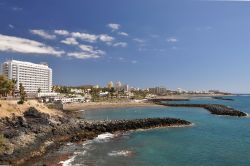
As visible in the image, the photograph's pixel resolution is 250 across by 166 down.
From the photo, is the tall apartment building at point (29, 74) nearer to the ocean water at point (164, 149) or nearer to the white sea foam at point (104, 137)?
the white sea foam at point (104, 137)

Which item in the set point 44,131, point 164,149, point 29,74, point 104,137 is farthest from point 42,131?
point 29,74

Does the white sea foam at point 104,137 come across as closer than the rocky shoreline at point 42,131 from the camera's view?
No

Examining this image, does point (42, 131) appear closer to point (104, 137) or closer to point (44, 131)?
point (44, 131)

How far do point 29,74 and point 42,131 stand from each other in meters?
109

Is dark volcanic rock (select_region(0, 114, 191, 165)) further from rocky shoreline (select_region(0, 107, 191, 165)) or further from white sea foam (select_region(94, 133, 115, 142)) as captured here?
white sea foam (select_region(94, 133, 115, 142))

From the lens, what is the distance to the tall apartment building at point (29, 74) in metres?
142

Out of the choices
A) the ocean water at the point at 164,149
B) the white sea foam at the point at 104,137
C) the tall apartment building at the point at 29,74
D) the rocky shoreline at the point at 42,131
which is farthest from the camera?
the tall apartment building at the point at 29,74

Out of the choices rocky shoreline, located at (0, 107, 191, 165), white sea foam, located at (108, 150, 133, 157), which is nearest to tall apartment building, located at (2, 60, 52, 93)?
rocky shoreline, located at (0, 107, 191, 165)

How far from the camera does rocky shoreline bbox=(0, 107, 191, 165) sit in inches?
1430

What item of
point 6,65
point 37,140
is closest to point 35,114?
point 37,140

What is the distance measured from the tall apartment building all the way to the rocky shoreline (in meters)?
90.6

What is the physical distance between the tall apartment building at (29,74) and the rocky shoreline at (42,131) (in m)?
90.6

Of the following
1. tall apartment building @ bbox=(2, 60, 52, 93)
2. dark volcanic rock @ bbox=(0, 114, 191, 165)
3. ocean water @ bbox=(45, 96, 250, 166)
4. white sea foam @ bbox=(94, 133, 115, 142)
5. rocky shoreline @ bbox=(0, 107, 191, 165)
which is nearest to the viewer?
ocean water @ bbox=(45, 96, 250, 166)

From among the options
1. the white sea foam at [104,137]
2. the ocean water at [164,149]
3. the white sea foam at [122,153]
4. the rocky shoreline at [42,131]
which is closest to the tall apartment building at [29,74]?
the rocky shoreline at [42,131]
